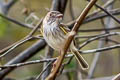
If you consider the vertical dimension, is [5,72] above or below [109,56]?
above

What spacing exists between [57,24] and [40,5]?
3.24m

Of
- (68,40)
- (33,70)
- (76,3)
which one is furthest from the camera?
(33,70)

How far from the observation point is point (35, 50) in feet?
7.29

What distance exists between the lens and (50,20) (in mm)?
1614

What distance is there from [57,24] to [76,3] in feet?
8.27

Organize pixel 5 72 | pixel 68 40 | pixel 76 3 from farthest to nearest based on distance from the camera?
pixel 76 3, pixel 5 72, pixel 68 40

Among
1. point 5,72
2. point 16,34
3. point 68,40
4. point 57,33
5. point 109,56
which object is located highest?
point 68,40

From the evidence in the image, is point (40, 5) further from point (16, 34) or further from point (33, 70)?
point (33, 70)

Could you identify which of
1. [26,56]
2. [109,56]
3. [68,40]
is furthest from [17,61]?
[109,56]

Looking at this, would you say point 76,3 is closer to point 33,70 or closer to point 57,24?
point 33,70

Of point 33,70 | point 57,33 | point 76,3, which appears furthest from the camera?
point 33,70

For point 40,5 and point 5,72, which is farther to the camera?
point 40,5

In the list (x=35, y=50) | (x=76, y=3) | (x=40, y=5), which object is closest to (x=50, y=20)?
(x=35, y=50)

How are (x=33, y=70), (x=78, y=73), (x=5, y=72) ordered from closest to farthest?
(x=5, y=72) → (x=78, y=73) → (x=33, y=70)
